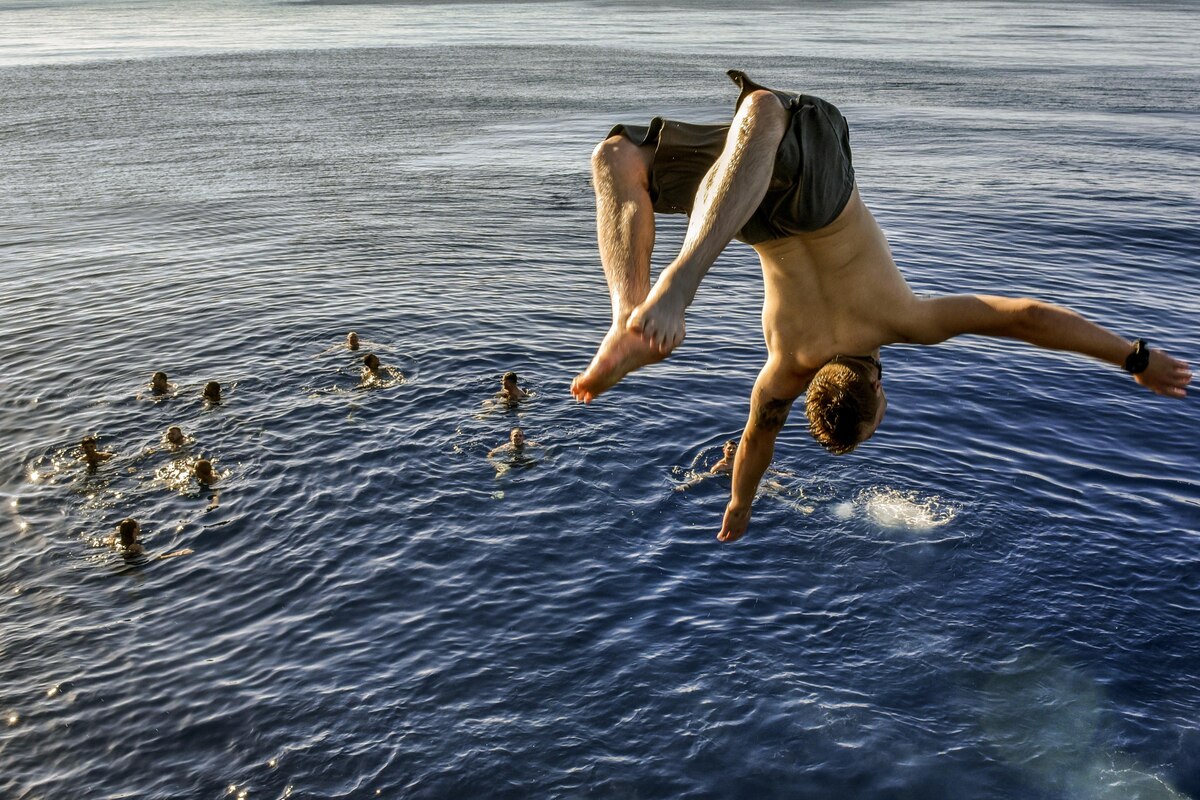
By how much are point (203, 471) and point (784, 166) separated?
13.8 m

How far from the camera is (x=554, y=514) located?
1778 centimetres

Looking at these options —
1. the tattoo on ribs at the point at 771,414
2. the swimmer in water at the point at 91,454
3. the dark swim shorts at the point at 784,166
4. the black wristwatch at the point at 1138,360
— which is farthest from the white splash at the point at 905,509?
the swimmer in water at the point at 91,454

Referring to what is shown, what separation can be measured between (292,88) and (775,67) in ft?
103

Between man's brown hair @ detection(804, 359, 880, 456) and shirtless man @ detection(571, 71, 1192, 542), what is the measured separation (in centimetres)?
1

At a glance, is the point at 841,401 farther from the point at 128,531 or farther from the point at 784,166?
the point at 128,531

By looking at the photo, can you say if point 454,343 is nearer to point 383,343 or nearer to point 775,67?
point 383,343

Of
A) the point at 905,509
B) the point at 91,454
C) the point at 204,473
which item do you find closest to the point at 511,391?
the point at 204,473

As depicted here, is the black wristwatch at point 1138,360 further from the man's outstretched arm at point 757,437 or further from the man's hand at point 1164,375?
the man's outstretched arm at point 757,437

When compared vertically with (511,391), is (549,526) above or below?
below

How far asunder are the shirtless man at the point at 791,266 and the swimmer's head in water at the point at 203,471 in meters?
11.8

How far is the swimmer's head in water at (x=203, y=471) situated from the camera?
18.4 metres

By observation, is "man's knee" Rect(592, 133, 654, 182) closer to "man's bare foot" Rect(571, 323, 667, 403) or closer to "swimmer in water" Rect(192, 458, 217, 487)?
"man's bare foot" Rect(571, 323, 667, 403)

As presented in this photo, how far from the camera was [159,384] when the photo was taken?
71.4 ft

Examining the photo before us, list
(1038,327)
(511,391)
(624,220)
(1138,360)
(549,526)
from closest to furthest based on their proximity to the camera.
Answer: (624,220), (1038,327), (1138,360), (549,526), (511,391)
